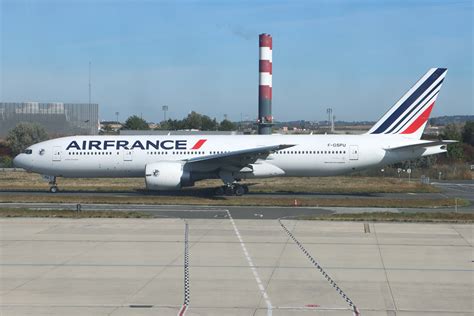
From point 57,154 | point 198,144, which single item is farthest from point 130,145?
point 57,154

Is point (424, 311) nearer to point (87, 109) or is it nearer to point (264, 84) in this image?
point (264, 84)

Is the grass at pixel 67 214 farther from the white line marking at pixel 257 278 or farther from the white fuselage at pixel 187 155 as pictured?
the white fuselage at pixel 187 155

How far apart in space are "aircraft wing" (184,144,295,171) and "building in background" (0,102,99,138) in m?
63.0

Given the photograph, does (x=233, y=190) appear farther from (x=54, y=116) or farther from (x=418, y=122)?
(x=54, y=116)

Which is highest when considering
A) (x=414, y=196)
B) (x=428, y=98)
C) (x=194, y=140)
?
(x=428, y=98)

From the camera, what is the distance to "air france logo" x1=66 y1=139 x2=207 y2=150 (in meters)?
35.7

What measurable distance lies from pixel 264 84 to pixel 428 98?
120 ft

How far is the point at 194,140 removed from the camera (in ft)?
119

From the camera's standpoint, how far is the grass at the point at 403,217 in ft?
81.6

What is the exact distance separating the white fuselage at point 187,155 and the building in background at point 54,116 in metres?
59.6

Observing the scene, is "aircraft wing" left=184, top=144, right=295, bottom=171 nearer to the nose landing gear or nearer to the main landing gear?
the main landing gear

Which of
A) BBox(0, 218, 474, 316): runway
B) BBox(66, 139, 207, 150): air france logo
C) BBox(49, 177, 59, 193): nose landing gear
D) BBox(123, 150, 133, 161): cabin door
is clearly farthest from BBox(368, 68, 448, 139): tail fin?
BBox(49, 177, 59, 193): nose landing gear

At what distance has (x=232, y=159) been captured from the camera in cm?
3400

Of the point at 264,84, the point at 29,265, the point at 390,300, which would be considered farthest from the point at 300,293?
the point at 264,84
